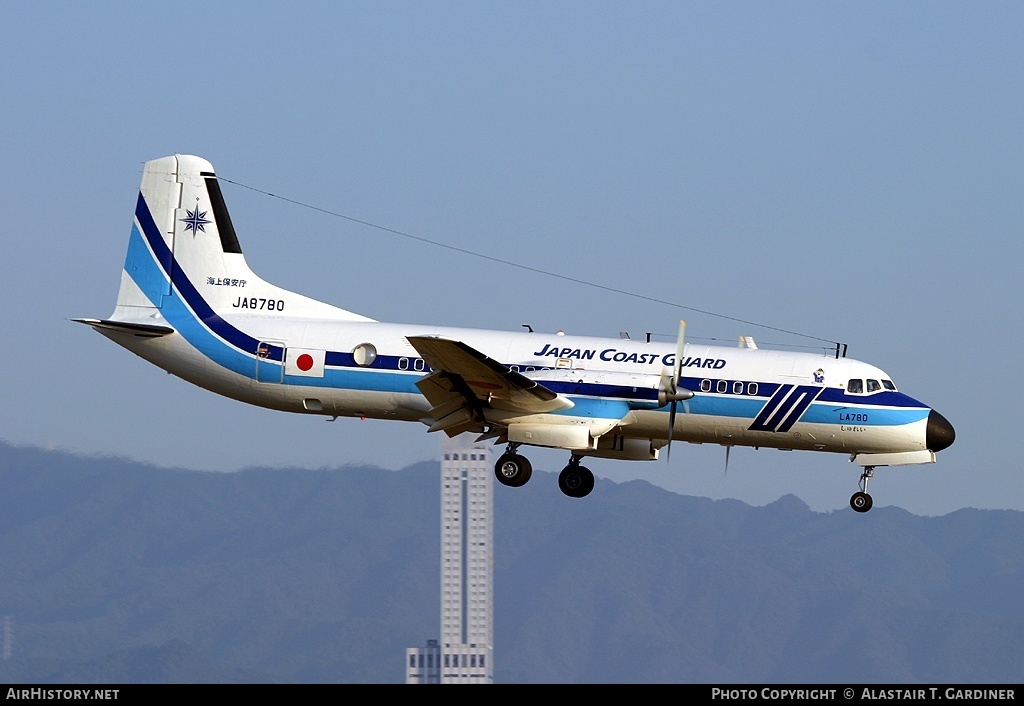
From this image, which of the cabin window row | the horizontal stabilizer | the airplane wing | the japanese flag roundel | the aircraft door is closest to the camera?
the airplane wing

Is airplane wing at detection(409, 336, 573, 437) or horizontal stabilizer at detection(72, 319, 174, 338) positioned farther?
horizontal stabilizer at detection(72, 319, 174, 338)

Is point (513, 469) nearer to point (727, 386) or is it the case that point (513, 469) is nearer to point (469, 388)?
point (469, 388)

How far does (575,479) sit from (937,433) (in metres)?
8.03

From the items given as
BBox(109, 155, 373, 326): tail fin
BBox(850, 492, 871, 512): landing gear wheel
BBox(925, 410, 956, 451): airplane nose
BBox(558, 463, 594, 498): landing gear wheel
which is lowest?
BBox(850, 492, 871, 512): landing gear wheel

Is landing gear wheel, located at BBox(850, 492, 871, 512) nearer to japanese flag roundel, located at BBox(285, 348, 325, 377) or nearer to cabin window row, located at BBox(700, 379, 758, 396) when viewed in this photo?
cabin window row, located at BBox(700, 379, 758, 396)

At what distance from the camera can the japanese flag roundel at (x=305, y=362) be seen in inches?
1389

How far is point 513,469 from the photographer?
34.7 metres

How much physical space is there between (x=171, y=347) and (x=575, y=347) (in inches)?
373

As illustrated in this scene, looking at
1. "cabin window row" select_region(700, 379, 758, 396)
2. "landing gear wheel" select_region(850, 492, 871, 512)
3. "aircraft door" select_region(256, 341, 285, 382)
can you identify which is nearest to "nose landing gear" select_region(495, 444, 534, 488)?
"cabin window row" select_region(700, 379, 758, 396)

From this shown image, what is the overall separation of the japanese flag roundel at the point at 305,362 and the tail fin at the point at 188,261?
59.0 inches

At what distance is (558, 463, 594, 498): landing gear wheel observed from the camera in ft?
117

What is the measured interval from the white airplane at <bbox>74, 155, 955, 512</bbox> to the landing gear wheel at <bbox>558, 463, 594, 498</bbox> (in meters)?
0.04

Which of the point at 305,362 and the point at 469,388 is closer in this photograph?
the point at 469,388

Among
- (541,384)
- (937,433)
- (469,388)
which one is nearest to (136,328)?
(469,388)
